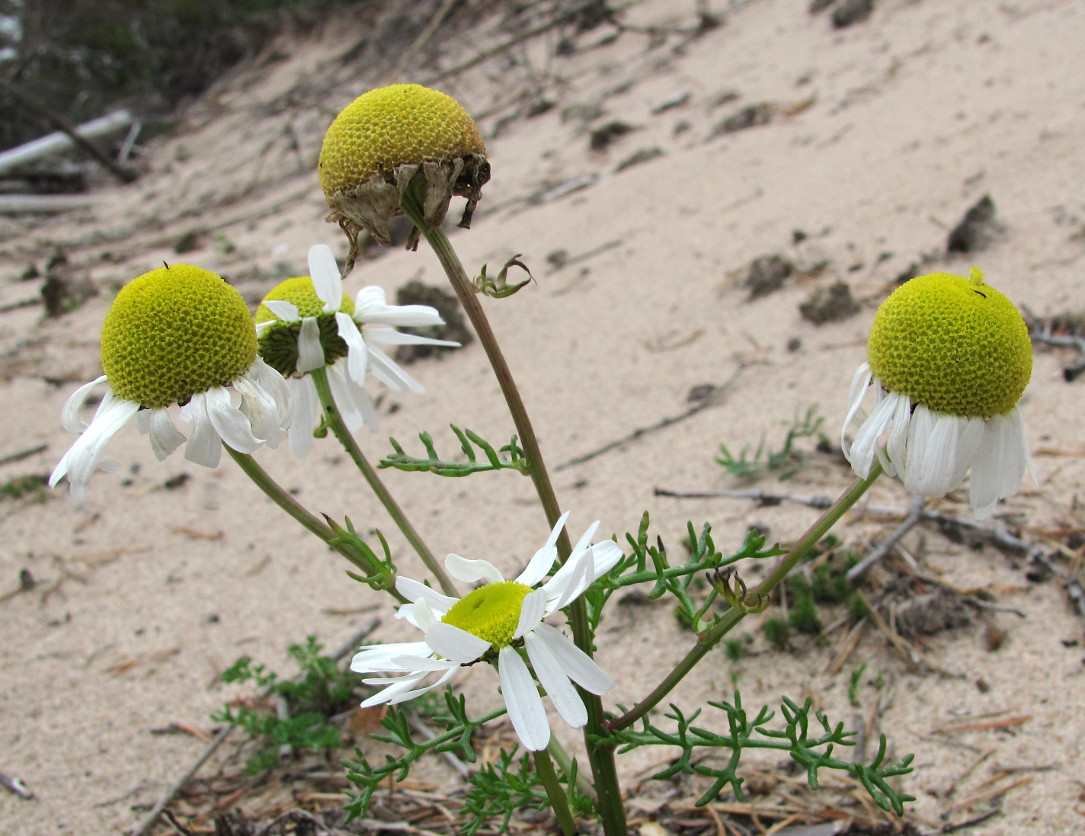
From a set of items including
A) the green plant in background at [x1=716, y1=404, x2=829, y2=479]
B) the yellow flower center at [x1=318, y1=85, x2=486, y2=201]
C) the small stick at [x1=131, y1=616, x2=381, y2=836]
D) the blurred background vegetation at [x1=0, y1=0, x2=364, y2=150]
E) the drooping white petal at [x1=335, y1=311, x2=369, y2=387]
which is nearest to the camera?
the yellow flower center at [x1=318, y1=85, x2=486, y2=201]

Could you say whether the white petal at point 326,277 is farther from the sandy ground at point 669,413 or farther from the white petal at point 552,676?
the sandy ground at point 669,413

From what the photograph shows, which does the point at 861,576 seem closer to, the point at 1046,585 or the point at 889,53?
the point at 1046,585

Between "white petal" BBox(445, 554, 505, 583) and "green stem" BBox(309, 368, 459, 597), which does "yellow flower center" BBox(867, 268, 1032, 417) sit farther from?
"green stem" BBox(309, 368, 459, 597)

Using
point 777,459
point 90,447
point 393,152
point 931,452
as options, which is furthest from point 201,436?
point 777,459

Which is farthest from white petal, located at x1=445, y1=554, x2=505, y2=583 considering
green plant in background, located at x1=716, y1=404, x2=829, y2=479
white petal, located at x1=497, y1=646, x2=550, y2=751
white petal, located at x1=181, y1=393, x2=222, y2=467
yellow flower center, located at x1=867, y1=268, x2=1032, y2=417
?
green plant in background, located at x1=716, y1=404, x2=829, y2=479

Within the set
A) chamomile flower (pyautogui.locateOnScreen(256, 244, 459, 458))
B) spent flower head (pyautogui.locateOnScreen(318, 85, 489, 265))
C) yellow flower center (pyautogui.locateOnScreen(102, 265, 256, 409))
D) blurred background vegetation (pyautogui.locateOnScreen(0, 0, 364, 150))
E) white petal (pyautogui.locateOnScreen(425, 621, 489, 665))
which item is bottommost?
white petal (pyautogui.locateOnScreen(425, 621, 489, 665))

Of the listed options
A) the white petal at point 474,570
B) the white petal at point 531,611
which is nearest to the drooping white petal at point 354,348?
the white petal at point 474,570

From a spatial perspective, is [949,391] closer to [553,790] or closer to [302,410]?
[553,790]
